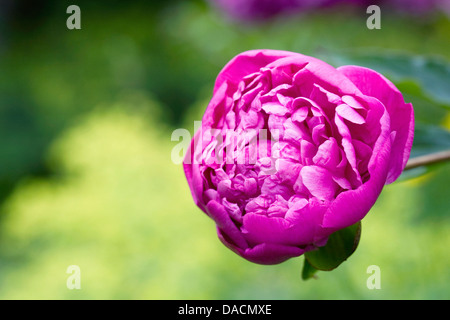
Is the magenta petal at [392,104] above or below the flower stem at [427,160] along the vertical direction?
above

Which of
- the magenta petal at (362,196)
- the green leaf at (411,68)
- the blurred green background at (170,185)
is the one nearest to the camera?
the magenta petal at (362,196)

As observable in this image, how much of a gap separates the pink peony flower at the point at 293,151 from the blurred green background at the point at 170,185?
17cm

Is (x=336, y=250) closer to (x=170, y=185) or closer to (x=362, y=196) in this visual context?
(x=362, y=196)

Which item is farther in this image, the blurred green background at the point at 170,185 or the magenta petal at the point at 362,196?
the blurred green background at the point at 170,185

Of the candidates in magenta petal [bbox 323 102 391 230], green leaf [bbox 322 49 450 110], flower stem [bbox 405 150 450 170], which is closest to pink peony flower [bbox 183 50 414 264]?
magenta petal [bbox 323 102 391 230]

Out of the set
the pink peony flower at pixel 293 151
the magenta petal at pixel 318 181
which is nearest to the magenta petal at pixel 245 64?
the pink peony flower at pixel 293 151

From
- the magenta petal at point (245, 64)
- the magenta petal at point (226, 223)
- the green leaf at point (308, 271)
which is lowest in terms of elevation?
the green leaf at point (308, 271)

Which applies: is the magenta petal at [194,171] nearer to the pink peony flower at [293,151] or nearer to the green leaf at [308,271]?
the pink peony flower at [293,151]

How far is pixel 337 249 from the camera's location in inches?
19.5

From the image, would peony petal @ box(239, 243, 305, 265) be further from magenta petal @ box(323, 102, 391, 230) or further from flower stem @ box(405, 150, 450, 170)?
flower stem @ box(405, 150, 450, 170)

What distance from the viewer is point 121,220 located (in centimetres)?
170

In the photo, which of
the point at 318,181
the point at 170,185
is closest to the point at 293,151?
the point at 318,181

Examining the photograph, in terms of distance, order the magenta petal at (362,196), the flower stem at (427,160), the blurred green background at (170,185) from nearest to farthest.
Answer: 1. the magenta petal at (362,196)
2. the flower stem at (427,160)
3. the blurred green background at (170,185)

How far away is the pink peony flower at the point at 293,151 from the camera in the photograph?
470 millimetres
